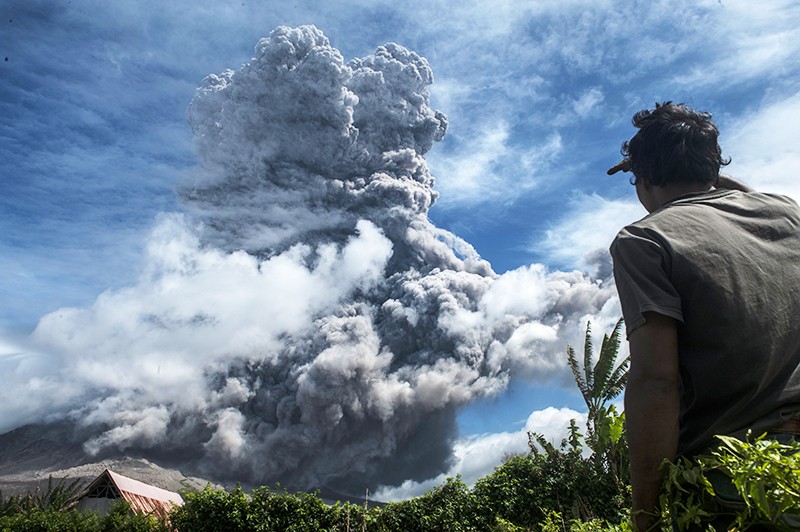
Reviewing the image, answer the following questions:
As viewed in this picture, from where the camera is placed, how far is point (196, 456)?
227 feet

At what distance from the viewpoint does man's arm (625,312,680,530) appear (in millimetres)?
1043

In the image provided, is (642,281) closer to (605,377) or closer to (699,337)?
(699,337)

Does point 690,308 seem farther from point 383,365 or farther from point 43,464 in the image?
point 43,464

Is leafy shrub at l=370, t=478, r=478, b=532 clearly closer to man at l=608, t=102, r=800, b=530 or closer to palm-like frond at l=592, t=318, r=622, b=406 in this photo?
palm-like frond at l=592, t=318, r=622, b=406

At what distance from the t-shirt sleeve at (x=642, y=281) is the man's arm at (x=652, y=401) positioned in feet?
0.07

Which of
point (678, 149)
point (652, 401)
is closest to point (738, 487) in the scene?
point (652, 401)

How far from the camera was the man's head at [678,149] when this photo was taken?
53.2 inches

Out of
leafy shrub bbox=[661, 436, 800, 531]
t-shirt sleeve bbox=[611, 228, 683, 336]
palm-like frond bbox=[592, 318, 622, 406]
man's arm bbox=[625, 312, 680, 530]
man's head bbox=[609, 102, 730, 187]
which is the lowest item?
leafy shrub bbox=[661, 436, 800, 531]

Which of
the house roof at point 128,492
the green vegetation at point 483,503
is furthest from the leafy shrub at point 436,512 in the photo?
the house roof at point 128,492

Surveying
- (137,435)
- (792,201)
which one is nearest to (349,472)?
(137,435)

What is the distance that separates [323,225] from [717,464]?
63.4 meters

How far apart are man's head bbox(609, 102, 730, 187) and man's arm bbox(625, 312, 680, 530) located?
478mm

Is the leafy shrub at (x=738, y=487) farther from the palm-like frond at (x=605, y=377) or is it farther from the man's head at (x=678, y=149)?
the palm-like frond at (x=605, y=377)

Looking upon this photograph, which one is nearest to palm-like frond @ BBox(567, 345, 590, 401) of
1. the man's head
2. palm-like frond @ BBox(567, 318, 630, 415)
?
A: palm-like frond @ BBox(567, 318, 630, 415)
